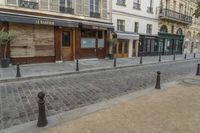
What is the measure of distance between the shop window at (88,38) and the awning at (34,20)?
Answer: 1593 millimetres

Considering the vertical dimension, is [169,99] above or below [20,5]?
below

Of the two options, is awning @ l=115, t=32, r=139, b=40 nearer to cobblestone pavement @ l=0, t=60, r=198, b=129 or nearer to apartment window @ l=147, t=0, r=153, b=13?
apartment window @ l=147, t=0, r=153, b=13

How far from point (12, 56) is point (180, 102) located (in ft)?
35.0

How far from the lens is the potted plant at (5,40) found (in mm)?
10295

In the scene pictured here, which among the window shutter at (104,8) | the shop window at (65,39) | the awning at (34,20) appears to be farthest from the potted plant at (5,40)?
the window shutter at (104,8)

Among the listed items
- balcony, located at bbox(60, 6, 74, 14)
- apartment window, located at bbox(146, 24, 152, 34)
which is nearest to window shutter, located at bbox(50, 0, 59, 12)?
balcony, located at bbox(60, 6, 74, 14)

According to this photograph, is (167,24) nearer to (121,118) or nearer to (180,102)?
(180,102)

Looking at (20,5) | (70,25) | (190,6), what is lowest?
(70,25)

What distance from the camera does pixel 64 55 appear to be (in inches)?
577

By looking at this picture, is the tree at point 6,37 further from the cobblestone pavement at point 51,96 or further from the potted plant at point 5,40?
the cobblestone pavement at point 51,96

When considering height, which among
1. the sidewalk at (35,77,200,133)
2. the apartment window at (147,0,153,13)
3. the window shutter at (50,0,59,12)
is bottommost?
the sidewalk at (35,77,200,133)

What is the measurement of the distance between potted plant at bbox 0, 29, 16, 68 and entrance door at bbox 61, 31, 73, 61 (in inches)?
168

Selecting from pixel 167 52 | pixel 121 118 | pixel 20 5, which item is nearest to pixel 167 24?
pixel 167 52

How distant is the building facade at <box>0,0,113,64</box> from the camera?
11.6 metres
